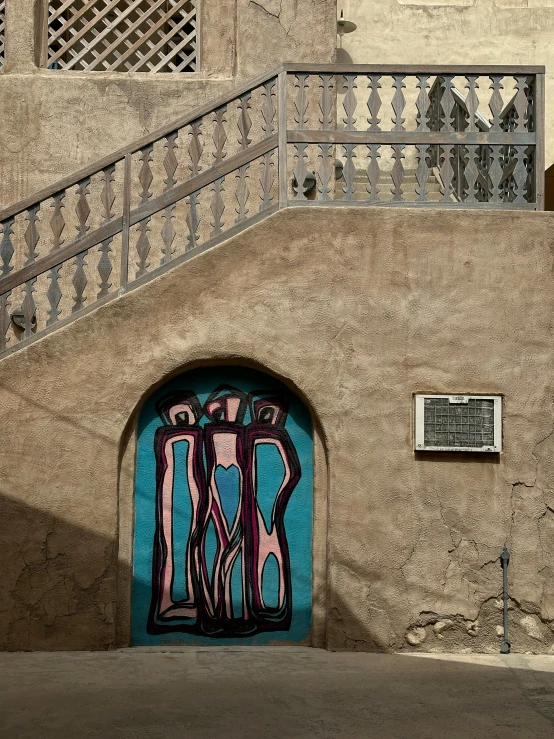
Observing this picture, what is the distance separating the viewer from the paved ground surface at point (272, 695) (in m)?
7.05

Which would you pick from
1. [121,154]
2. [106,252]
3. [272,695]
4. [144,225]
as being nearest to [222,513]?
[272,695]

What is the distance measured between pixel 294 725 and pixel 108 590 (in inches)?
89.0

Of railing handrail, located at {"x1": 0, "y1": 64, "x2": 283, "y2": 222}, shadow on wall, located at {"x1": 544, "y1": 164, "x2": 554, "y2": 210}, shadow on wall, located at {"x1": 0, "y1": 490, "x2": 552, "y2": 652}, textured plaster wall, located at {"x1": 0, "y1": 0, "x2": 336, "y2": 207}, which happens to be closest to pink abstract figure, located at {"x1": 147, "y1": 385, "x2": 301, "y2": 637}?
shadow on wall, located at {"x1": 0, "y1": 490, "x2": 552, "y2": 652}

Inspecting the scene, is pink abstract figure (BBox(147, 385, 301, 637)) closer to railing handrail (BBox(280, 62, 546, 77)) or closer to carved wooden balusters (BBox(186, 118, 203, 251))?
carved wooden balusters (BBox(186, 118, 203, 251))

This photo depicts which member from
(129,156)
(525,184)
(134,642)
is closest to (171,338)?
(129,156)

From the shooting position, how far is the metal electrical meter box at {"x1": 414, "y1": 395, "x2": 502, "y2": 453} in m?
8.98

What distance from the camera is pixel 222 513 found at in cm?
920

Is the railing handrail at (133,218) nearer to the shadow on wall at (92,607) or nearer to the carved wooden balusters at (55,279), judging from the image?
the carved wooden balusters at (55,279)

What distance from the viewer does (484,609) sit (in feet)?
29.3

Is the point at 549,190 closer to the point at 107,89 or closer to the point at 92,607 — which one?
the point at 107,89

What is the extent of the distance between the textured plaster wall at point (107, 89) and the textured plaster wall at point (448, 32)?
1.65 m

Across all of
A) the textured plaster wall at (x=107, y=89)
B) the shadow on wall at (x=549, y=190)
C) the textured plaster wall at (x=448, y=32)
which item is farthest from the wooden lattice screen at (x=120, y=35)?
the shadow on wall at (x=549, y=190)

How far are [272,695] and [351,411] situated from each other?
2.29m

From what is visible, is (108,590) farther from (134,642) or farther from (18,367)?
(18,367)
